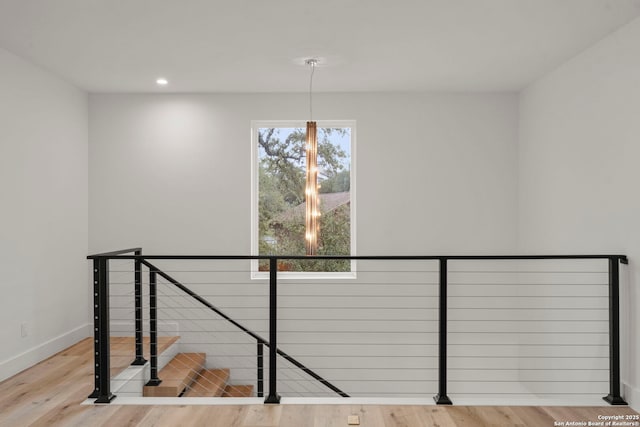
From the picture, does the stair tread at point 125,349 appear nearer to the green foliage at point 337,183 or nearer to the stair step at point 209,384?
the stair step at point 209,384

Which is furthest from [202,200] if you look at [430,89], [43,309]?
[430,89]

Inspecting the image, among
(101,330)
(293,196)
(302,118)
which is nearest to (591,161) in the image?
(302,118)

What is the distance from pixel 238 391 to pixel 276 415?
2.15 meters

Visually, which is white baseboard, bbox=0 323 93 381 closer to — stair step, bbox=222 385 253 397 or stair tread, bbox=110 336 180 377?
stair tread, bbox=110 336 180 377

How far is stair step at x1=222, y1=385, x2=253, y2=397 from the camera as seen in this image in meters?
4.99

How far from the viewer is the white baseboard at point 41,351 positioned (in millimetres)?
3871

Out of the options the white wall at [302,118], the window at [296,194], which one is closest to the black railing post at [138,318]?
the white wall at [302,118]

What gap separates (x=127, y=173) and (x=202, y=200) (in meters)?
0.82

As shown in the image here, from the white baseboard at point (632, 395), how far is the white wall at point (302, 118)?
2.01 meters

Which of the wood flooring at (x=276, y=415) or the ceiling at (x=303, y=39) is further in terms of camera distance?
the ceiling at (x=303, y=39)

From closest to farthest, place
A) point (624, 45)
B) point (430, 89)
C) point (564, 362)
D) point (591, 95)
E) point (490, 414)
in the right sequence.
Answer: point (490, 414) < point (624, 45) < point (591, 95) < point (564, 362) < point (430, 89)

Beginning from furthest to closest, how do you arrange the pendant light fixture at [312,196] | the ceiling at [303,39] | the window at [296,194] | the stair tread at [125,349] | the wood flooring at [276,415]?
the window at [296,194] → the stair tread at [125,349] → the pendant light fixture at [312,196] → the ceiling at [303,39] → the wood flooring at [276,415]

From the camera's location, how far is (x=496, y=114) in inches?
206

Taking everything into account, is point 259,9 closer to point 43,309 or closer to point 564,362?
point 43,309
